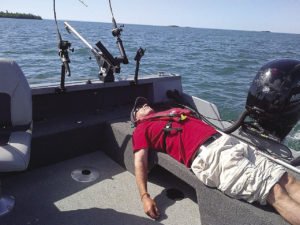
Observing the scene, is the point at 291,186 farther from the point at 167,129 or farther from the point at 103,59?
the point at 103,59

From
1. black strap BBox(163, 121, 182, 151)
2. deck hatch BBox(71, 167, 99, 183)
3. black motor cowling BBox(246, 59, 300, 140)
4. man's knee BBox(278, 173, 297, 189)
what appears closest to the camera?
man's knee BBox(278, 173, 297, 189)

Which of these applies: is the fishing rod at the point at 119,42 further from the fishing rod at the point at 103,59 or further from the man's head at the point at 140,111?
the man's head at the point at 140,111

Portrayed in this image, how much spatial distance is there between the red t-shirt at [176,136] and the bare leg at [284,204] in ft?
2.05

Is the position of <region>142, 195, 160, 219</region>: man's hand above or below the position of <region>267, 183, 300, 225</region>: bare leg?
below

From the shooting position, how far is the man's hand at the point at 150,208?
2410mm

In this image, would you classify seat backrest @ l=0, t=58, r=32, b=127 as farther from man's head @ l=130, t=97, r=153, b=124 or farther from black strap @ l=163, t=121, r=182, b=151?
black strap @ l=163, t=121, r=182, b=151

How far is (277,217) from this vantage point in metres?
1.97

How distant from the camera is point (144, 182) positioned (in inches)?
98.5

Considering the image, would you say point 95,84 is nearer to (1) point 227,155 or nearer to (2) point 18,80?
(2) point 18,80

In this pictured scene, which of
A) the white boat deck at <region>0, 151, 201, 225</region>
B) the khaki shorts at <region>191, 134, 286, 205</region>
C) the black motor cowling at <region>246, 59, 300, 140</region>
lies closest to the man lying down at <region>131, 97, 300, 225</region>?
the khaki shorts at <region>191, 134, 286, 205</region>

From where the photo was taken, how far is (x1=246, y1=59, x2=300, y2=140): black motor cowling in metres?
3.12

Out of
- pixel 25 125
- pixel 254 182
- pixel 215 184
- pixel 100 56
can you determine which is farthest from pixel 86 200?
pixel 100 56

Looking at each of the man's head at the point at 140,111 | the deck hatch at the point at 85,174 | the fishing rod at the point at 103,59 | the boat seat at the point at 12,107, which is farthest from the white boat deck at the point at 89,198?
the fishing rod at the point at 103,59

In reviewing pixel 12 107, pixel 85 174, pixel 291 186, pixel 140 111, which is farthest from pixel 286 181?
pixel 12 107
